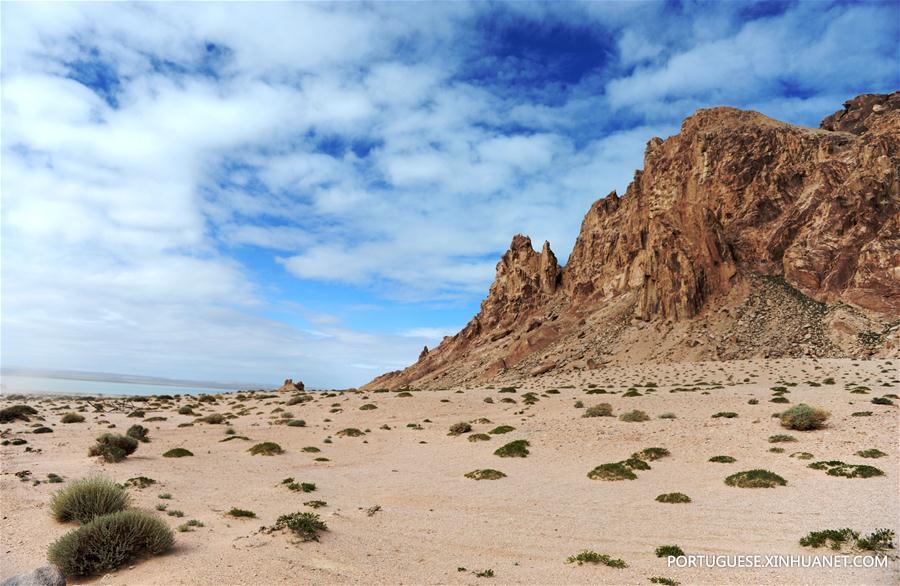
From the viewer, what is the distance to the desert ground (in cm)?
981

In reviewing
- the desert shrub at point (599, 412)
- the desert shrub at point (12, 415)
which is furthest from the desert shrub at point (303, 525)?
the desert shrub at point (12, 415)

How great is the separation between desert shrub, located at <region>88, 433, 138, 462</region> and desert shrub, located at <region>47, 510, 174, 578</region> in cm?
1306

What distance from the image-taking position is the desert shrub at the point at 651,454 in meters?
21.1

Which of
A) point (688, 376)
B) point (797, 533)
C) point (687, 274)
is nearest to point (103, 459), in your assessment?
point (797, 533)

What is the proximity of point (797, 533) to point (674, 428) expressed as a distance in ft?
46.9

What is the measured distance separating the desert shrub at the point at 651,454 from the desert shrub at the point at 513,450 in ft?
16.5

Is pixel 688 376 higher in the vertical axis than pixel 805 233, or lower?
lower

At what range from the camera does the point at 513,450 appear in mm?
23422

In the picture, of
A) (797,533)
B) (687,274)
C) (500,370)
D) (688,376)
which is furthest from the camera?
(500,370)

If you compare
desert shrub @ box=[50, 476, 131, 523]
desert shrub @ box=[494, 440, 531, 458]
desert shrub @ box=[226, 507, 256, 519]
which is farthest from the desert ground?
desert shrub @ box=[494, 440, 531, 458]

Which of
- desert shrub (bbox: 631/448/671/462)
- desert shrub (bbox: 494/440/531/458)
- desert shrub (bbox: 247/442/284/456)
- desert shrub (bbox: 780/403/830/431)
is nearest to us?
desert shrub (bbox: 631/448/671/462)

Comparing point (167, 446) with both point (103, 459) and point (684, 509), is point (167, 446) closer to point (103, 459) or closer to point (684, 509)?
point (103, 459)

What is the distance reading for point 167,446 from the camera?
26.1 metres

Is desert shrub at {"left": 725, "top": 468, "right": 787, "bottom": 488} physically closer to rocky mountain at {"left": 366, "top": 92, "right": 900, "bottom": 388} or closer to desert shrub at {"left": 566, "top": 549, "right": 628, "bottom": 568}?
desert shrub at {"left": 566, "top": 549, "right": 628, "bottom": 568}
